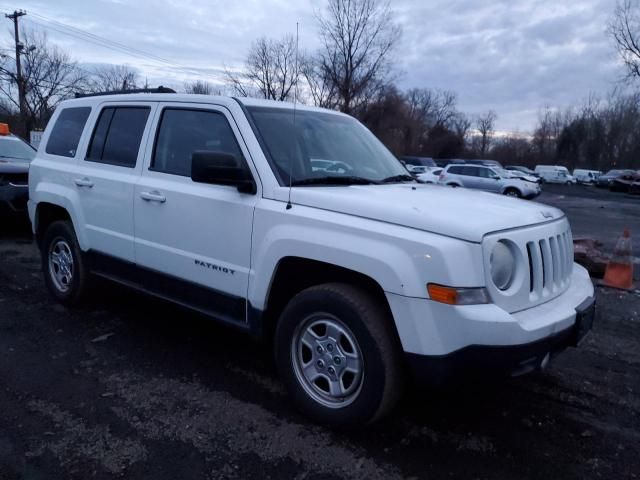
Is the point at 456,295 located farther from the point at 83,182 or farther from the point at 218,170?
the point at 83,182

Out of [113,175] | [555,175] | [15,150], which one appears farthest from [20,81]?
[555,175]

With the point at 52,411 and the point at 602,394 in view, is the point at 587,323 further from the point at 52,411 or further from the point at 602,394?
the point at 52,411

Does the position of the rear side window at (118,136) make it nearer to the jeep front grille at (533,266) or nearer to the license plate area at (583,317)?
the jeep front grille at (533,266)

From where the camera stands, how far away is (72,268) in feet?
16.5

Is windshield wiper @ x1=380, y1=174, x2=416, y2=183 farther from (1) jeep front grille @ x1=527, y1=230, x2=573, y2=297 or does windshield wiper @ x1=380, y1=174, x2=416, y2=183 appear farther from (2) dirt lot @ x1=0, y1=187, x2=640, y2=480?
(2) dirt lot @ x1=0, y1=187, x2=640, y2=480

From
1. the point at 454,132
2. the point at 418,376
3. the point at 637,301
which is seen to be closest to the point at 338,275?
the point at 418,376

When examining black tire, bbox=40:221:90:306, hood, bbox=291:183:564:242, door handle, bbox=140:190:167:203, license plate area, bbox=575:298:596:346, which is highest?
hood, bbox=291:183:564:242

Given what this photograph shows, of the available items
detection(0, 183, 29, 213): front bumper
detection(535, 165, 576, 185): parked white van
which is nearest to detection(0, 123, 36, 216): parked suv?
detection(0, 183, 29, 213): front bumper

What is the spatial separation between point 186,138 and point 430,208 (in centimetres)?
198

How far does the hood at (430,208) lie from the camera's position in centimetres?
272

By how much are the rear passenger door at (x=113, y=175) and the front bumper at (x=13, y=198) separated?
431cm

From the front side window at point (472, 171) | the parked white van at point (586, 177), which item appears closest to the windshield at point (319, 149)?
the front side window at point (472, 171)

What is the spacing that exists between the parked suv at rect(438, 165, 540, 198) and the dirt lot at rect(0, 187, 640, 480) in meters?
22.4

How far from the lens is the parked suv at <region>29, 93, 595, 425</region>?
265 centimetres
